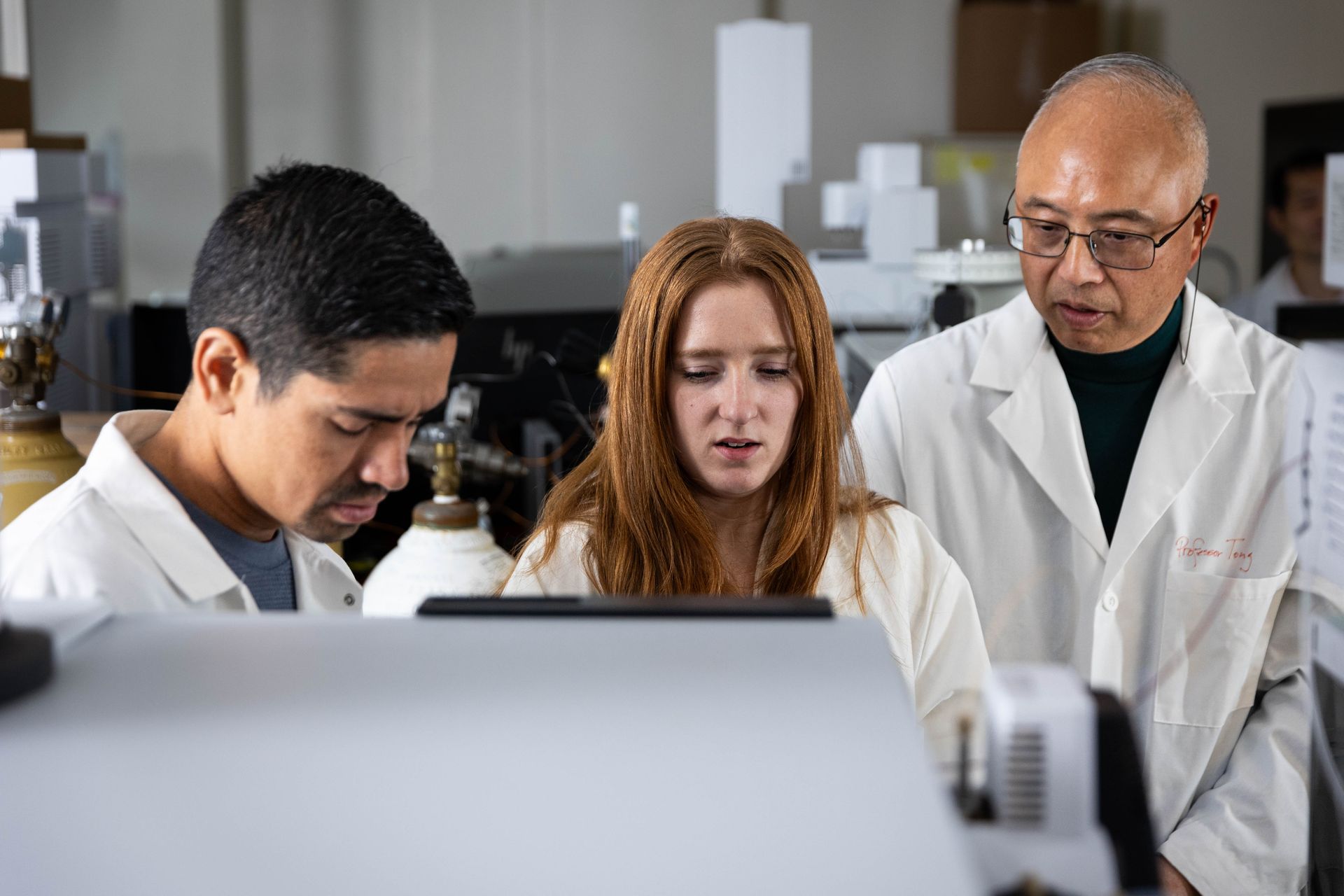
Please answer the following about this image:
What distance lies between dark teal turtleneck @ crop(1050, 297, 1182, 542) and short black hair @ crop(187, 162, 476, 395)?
943mm

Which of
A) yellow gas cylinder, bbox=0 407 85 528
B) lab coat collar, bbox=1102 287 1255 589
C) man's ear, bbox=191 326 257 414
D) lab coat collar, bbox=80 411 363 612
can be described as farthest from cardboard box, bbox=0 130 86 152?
lab coat collar, bbox=1102 287 1255 589

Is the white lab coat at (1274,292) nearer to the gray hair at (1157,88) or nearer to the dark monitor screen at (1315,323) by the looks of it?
the gray hair at (1157,88)

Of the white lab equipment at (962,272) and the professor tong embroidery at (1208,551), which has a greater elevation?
the white lab equipment at (962,272)

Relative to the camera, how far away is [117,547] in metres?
0.78

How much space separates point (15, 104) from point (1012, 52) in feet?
11.6

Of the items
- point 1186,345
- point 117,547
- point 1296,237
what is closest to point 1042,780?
point 117,547

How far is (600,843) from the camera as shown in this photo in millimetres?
422

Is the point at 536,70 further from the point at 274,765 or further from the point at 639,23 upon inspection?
the point at 274,765

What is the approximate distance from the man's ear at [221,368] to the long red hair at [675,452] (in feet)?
1.51

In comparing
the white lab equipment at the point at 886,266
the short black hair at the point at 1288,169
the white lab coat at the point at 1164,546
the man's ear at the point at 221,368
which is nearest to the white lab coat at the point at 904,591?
the white lab coat at the point at 1164,546

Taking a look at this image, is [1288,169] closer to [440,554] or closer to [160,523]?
[440,554]

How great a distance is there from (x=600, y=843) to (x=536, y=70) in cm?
512

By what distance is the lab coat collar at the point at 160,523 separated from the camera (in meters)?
0.80

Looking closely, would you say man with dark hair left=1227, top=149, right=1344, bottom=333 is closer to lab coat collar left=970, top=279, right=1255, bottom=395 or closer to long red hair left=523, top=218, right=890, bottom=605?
lab coat collar left=970, top=279, right=1255, bottom=395
